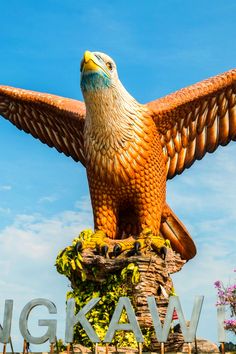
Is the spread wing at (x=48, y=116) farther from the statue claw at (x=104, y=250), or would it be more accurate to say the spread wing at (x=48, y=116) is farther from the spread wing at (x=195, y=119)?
the statue claw at (x=104, y=250)

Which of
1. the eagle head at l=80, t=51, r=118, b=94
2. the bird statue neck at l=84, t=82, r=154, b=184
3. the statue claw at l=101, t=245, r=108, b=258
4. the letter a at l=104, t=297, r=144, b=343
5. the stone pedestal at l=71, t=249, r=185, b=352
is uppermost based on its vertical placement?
the eagle head at l=80, t=51, r=118, b=94

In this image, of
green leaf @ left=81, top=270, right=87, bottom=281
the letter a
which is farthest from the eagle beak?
the letter a

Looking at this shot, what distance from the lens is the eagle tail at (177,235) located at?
10594 millimetres

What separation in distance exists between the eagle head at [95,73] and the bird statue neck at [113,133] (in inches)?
3.0

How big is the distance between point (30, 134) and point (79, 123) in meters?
1.51

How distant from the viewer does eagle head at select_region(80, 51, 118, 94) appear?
9.31m

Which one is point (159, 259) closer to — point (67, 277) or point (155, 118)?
point (67, 277)

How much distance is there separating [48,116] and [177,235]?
2932mm

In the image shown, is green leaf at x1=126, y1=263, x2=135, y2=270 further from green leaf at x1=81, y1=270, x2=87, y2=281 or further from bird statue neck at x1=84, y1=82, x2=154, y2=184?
bird statue neck at x1=84, y1=82, x2=154, y2=184

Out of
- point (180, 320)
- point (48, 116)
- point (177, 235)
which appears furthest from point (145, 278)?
point (48, 116)

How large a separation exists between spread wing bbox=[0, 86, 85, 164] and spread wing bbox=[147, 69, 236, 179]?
1.38 metres

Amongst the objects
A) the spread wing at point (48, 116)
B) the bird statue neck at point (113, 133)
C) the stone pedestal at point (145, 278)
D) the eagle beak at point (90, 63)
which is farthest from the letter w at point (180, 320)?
the spread wing at point (48, 116)

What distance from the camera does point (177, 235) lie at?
10672 mm

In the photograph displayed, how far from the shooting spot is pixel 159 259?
9.17 m
